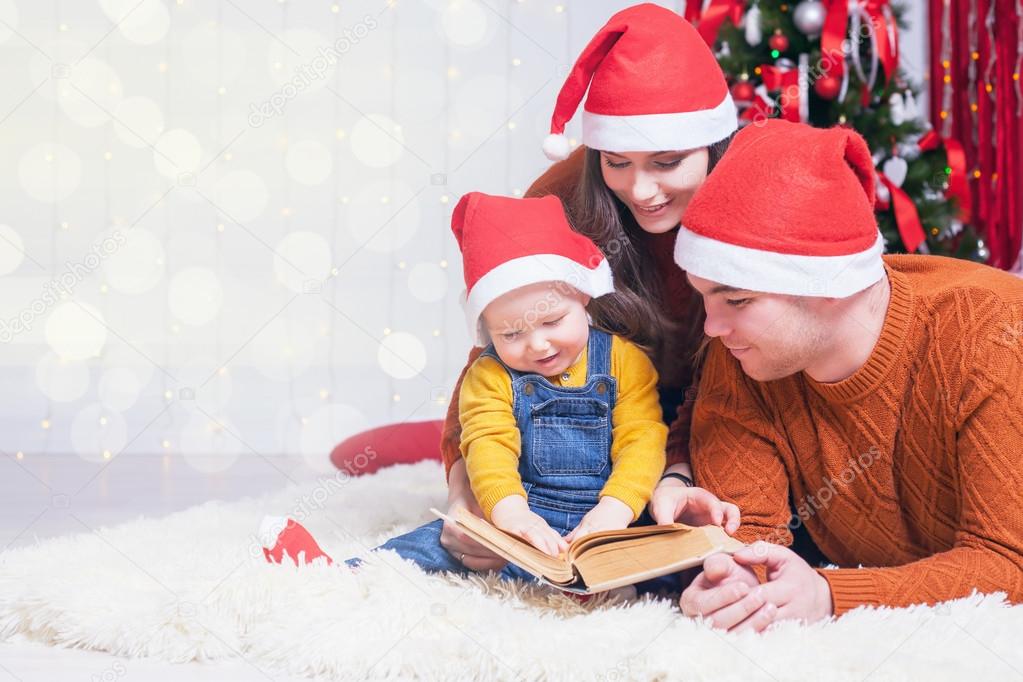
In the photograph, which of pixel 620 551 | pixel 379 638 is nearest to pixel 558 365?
pixel 620 551

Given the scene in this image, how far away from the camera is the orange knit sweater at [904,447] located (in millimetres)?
1352

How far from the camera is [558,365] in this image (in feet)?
5.50

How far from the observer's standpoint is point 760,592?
4.32ft

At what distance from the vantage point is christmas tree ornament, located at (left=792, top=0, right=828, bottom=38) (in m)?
2.72

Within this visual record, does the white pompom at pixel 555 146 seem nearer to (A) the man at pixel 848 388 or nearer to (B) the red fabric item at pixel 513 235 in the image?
(B) the red fabric item at pixel 513 235

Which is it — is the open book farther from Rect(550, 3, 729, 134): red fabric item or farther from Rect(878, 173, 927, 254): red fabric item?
Rect(878, 173, 927, 254): red fabric item

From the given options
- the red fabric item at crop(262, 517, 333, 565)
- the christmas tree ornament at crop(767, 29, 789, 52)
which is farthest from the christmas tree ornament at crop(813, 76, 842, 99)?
the red fabric item at crop(262, 517, 333, 565)

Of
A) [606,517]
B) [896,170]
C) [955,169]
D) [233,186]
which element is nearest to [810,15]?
[896,170]

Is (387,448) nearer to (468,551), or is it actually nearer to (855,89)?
(468,551)

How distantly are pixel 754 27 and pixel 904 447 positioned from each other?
164cm

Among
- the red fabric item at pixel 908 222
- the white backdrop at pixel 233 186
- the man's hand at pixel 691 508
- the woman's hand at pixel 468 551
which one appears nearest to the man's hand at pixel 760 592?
the man's hand at pixel 691 508

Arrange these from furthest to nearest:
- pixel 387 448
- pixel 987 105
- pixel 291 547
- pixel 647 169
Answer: pixel 987 105 → pixel 387 448 → pixel 647 169 → pixel 291 547

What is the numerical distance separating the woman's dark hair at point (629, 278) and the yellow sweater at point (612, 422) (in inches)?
2.2

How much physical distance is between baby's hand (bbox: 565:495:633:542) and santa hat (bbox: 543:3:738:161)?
0.60 meters
